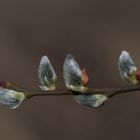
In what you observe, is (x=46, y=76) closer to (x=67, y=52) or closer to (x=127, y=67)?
(x=127, y=67)

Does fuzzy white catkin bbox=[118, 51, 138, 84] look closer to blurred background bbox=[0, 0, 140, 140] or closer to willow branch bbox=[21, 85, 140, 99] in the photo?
willow branch bbox=[21, 85, 140, 99]

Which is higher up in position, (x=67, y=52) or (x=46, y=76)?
(x=67, y=52)

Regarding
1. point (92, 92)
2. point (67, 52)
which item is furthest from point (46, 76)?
point (67, 52)

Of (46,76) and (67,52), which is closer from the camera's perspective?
(46,76)

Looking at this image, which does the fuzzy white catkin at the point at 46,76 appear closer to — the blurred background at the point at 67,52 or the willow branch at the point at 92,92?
the willow branch at the point at 92,92

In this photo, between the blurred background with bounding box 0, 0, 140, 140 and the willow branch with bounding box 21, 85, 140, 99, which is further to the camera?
the blurred background with bounding box 0, 0, 140, 140

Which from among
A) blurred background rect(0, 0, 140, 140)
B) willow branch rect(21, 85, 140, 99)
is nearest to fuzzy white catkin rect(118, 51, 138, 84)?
willow branch rect(21, 85, 140, 99)

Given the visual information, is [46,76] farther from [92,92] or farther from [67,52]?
[67,52]

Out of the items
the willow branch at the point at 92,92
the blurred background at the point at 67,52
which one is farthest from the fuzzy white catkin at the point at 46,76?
the blurred background at the point at 67,52
